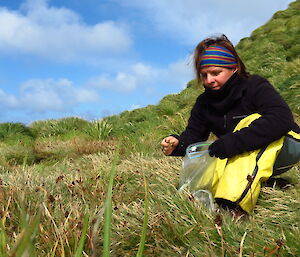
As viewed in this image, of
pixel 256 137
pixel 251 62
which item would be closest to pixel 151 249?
pixel 256 137

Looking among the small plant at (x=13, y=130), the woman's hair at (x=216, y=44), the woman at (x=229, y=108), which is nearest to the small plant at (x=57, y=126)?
the small plant at (x=13, y=130)

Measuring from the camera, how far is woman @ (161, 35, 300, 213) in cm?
238

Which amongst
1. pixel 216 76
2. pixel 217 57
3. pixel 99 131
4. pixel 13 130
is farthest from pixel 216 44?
pixel 13 130

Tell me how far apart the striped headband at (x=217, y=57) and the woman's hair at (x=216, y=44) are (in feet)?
0.23

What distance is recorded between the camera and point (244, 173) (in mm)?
2309

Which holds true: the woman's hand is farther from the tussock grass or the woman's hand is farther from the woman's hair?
the woman's hair

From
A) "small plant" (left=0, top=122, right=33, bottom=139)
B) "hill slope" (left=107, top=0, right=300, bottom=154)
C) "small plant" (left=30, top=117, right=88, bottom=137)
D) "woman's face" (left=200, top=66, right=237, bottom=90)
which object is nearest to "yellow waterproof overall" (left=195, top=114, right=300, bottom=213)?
"woman's face" (left=200, top=66, right=237, bottom=90)

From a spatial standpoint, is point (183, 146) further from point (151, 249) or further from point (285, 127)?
point (151, 249)

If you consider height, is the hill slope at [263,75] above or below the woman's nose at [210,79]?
above

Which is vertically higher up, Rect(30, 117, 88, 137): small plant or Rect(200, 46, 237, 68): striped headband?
Rect(30, 117, 88, 137): small plant

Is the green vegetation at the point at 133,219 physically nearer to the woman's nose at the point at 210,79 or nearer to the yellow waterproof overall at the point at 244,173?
the yellow waterproof overall at the point at 244,173

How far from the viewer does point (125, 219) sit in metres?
2.29

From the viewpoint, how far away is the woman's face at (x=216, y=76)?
9.02ft

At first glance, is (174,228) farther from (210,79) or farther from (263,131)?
(210,79)
